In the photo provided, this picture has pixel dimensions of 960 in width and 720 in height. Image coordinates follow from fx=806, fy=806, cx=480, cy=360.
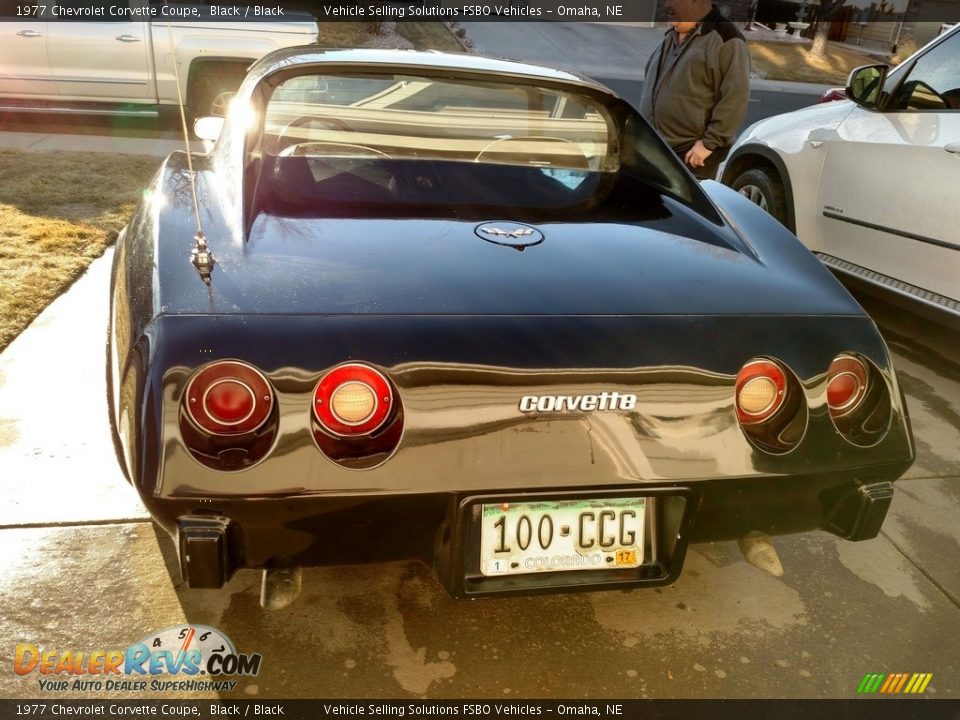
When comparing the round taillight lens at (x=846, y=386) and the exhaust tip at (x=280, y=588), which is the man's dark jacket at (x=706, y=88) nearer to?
the round taillight lens at (x=846, y=386)

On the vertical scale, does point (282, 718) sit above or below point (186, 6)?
below

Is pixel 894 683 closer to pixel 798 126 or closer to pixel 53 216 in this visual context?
pixel 798 126

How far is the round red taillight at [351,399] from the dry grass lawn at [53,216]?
8.64 feet

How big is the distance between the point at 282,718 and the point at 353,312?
0.96 m

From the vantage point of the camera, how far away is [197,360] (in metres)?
1.59

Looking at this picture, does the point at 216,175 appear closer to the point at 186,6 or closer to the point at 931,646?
the point at 931,646

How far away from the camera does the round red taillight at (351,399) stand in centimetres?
164

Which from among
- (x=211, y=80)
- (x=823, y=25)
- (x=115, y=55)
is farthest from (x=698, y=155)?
(x=823, y=25)

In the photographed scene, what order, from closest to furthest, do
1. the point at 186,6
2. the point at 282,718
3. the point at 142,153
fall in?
the point at 282,718 < the point at 142,153 < the point at 186,6

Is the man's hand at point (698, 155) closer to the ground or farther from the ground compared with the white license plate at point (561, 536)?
farther from the ground

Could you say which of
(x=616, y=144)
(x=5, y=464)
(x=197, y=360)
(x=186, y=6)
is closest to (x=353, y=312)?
(x=197, y=360)

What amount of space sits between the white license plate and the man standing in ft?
10.6

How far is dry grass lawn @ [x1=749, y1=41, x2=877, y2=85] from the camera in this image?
64.8 feet

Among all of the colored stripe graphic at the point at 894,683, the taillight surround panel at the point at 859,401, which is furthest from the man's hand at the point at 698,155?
the colored stripe graphic at the point at 894,683
